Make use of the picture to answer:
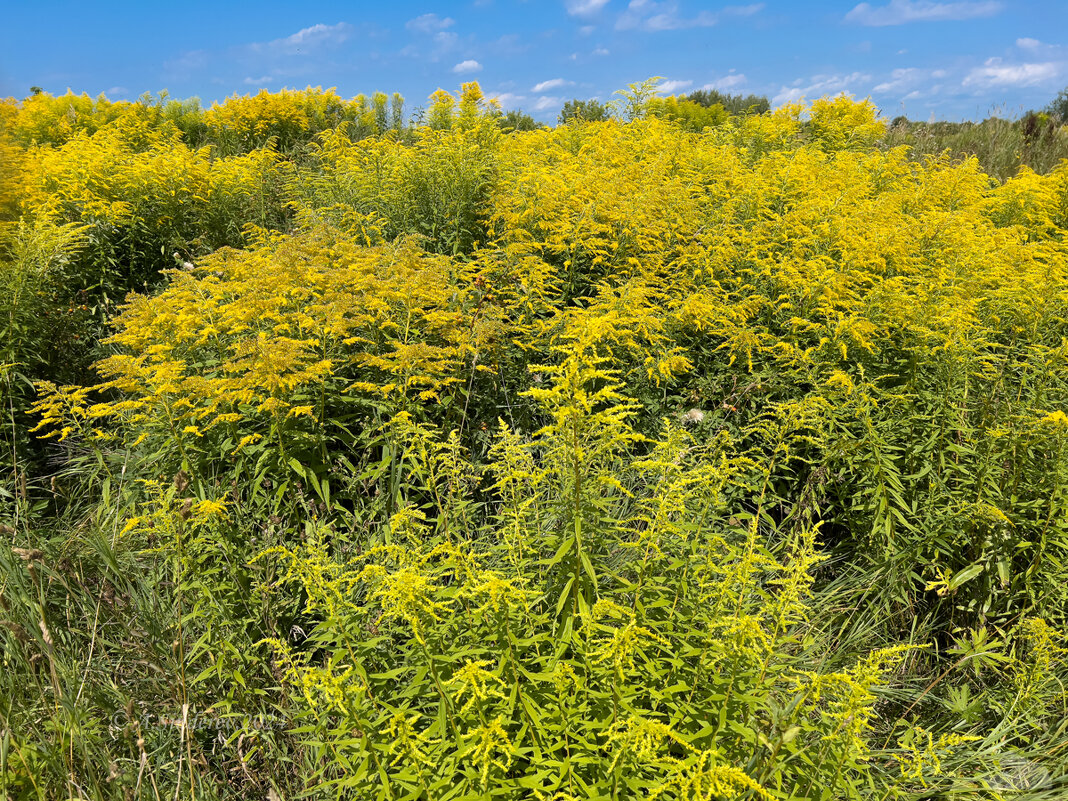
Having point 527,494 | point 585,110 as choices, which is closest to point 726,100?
point 585,110

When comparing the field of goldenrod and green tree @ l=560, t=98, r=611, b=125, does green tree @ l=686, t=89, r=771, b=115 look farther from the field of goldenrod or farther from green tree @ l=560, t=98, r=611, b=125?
the field of goldenrod

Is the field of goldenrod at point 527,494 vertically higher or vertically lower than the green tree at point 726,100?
lower

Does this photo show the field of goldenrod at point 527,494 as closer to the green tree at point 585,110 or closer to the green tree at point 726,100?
the green tree at point 585,110

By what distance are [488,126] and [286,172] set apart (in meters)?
2.44

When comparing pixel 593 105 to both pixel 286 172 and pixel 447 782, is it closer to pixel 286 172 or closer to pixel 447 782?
pixel 286 172

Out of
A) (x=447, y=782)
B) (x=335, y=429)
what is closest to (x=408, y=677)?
(x=447, y=782)

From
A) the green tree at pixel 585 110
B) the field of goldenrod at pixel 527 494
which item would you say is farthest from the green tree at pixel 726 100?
the field of goldenrod at pixel 527 494

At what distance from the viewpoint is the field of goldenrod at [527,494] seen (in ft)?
5.35

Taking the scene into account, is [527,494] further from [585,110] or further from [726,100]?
[726,100]

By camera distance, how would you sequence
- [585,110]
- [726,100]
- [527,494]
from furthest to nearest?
1. [726,100]
2. [585,110]
3. [527,494]

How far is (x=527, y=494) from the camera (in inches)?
96.4

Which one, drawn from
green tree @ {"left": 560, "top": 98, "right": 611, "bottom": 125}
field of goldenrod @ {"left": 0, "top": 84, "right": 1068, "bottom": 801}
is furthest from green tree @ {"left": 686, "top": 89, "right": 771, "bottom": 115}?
field of goldenrod @ {"left": 0, "top": 84, "right": 1068, "bottom": 801}

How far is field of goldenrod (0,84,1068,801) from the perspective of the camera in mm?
1630

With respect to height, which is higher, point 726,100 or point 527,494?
point 726,100
